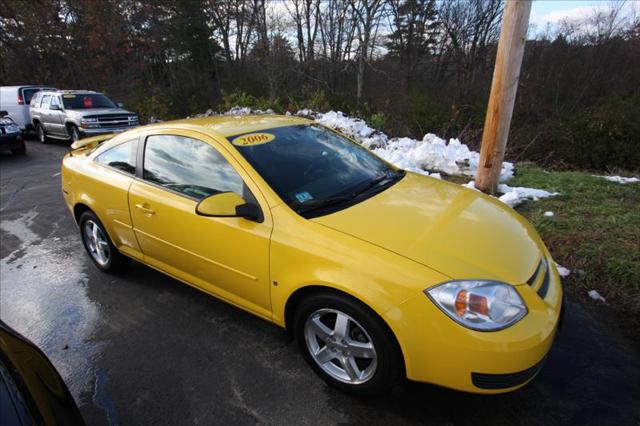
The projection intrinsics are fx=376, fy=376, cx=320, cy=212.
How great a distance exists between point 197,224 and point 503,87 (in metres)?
3.77

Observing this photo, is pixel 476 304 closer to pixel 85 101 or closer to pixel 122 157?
pixel 122 157

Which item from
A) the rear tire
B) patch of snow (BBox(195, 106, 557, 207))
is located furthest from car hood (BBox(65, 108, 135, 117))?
patch of snow (BBox(195, 106, 557, 207))

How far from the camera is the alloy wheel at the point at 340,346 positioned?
212 centimetres

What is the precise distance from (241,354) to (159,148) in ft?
5.77

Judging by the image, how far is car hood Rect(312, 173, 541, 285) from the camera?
1.98 meters

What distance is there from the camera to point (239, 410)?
7.25ft

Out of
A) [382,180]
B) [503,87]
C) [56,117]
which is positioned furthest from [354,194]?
[56,117]

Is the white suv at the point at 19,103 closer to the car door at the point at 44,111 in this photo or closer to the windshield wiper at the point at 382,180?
the car door at the point at 44,111

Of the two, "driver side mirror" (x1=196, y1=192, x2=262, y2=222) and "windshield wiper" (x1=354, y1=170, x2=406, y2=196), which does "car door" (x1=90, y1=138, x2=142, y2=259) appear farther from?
"windshield wiper" (x1=354, y1=170, x2=406, y2=196)

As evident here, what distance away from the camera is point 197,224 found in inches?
104

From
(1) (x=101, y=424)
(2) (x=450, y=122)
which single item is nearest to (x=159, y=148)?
(1) (x=101, y=424)

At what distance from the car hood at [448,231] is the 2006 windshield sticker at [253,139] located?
2.84ft

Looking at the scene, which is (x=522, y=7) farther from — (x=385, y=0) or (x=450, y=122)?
(x=385, y=0)

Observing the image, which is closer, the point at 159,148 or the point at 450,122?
the point at 159,148
